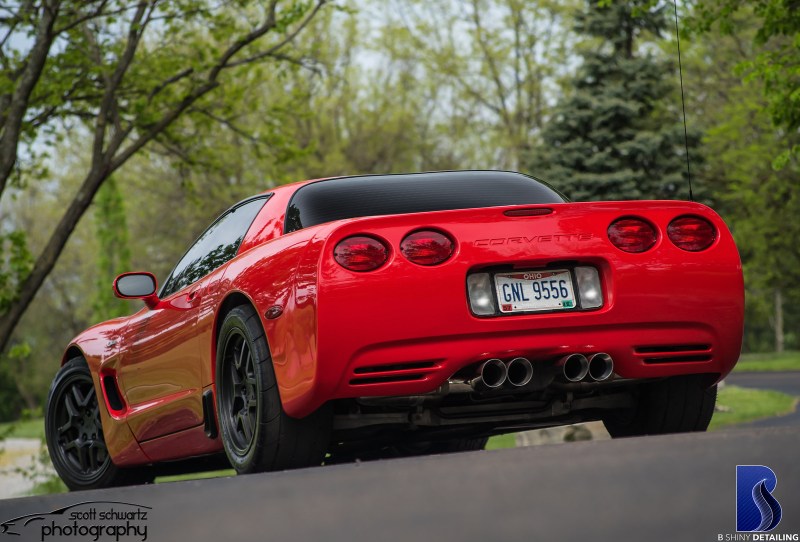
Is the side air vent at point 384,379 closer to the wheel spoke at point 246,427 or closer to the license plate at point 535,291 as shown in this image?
the license plate at point 535,291

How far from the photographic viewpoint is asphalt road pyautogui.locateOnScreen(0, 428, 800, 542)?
3334 millimetres

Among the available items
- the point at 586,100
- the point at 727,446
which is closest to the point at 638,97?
the point at 586,100

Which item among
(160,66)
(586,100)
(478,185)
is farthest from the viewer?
(586,100)

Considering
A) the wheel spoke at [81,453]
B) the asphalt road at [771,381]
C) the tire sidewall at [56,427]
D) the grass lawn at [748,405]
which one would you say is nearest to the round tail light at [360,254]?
the tire sidewall at [56,427]

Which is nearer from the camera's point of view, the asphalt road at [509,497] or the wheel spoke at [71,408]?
the asphalt road at [509,497]

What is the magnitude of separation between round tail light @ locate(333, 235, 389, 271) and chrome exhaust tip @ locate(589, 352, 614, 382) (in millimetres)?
953

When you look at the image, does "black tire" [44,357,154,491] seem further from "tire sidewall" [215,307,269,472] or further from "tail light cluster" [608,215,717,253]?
"tail light cluster" [608,215,717,253]

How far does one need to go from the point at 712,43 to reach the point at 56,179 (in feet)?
87.6

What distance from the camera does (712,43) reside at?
4334 cm

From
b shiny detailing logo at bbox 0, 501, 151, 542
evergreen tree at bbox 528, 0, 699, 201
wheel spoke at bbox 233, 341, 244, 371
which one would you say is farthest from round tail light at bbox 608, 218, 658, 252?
evergreen tree at bbox 528, 0, 699, 201

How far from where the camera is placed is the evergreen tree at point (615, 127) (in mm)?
29438

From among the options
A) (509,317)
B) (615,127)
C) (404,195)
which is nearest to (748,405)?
(615,127)

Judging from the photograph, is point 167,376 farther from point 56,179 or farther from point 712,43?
point 56,179

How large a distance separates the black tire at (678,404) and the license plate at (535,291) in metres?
0.93
